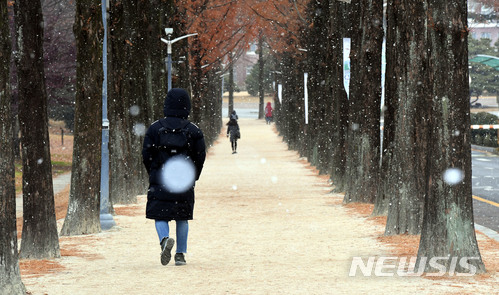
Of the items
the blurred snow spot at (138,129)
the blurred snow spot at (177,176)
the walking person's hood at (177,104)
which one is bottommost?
the blurred snow spot at (138,129)

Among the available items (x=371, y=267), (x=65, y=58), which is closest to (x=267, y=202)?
(x=371, y=267)

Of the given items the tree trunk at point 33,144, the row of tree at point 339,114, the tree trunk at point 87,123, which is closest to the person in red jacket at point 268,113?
the row of tree at point 339,114

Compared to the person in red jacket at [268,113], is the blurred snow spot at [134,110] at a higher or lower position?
higher

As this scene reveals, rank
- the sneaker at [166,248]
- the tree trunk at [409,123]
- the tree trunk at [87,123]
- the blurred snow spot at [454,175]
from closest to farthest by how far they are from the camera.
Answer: the blurred snow spot at [454,175] < the sneaker at [166,248] < the tree trunk at [409,123] < the tree trunk at [87,123]

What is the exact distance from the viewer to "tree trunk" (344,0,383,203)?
20.3 metres

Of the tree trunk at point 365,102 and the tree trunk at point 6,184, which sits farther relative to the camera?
the tree trunk at point 365,102

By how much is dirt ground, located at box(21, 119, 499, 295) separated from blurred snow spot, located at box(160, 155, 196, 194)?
3.05 ft

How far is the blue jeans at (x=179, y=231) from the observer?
1143 centimetres

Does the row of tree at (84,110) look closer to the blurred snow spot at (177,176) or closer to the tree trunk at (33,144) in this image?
the tree trunk at (33,144)

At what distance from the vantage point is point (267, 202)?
75.9 feet

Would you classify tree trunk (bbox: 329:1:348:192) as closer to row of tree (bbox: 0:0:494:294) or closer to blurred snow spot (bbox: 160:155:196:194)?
row of tree (bbox: 0:0:494:294)

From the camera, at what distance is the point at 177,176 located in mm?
11438

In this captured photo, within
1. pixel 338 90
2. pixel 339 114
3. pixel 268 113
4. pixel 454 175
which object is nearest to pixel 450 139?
pixel 454 175

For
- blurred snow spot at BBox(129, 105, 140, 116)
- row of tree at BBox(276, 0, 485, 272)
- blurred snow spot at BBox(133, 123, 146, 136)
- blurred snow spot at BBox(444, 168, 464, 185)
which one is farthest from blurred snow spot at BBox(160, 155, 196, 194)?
blurred snow spot at BBox(133, 123, 146, 136)
